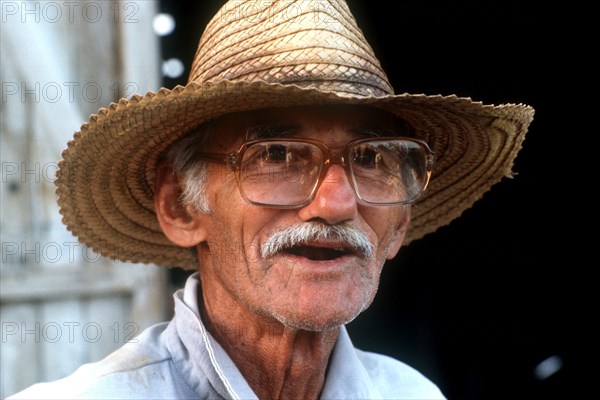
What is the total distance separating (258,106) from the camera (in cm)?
161

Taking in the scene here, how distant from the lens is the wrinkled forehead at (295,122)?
1657mm

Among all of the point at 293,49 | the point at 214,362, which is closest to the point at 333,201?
the point at 293,49

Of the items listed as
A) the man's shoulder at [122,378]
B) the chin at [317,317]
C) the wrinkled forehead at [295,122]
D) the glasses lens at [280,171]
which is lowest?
the man's shoulder at [122,378]

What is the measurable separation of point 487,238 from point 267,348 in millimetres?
3065

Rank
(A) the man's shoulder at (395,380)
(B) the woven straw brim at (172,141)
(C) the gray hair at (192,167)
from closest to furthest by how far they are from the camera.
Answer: (B) the woven straw brim at (172,141) < (C) the gray hair at (192,167) < (A) the man's shoulder at (395,380)

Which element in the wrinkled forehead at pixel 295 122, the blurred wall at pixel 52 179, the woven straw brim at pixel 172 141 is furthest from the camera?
the blurred wall at pixel 52 179

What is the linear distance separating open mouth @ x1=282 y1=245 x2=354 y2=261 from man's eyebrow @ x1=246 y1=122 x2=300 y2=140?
0.28 m

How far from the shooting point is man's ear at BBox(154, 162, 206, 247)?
73.3 inches

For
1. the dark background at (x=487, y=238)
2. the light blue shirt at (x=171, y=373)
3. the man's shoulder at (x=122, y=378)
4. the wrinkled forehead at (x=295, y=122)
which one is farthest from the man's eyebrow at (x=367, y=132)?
the dark background at (x=487, y=238)

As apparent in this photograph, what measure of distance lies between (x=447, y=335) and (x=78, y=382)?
348cm

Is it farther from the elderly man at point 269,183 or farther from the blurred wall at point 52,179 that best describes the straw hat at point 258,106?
the blurred wall at point 52,179

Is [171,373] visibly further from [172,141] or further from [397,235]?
[397,235]

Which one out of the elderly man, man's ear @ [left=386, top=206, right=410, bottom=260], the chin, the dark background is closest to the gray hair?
the elderly man

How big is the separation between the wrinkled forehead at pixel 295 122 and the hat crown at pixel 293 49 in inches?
2.4
